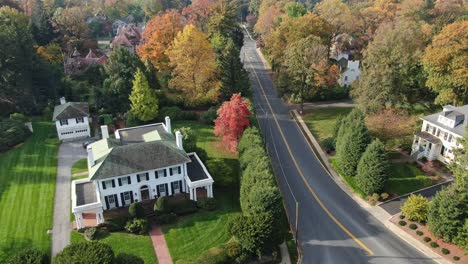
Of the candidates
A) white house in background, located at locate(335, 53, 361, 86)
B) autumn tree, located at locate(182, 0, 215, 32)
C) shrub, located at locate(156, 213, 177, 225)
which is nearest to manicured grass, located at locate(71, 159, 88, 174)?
shrub, located at locate(156, 213, 177, 225)

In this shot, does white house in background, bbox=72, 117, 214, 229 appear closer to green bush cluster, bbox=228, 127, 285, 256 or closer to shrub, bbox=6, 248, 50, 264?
green bush cluster, bbox=228, 127, 285, 256

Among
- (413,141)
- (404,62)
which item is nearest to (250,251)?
(413,141)

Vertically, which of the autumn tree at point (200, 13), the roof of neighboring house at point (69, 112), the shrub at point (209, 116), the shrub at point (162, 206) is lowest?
the shrub at point (162, 206)

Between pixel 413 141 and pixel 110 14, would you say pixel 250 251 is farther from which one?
pixel 110 14

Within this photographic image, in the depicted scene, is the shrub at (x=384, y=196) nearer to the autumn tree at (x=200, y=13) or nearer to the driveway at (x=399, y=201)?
the driveway at (x=399, y=201)

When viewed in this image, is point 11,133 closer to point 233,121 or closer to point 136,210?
point 136,210

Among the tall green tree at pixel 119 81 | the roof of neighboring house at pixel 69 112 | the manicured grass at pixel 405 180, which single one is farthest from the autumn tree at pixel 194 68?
the manicured grass at pixel 405 180
